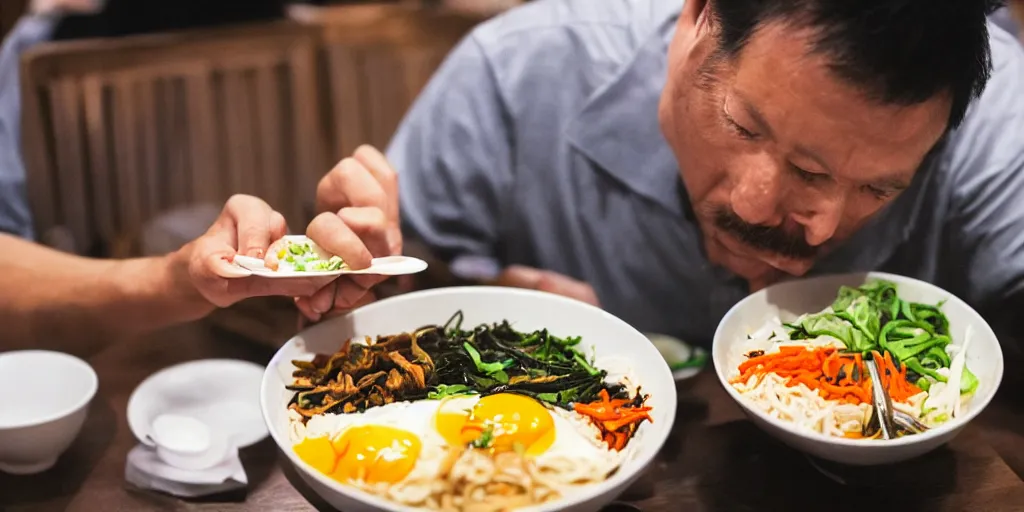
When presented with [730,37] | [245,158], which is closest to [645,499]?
[730,37]

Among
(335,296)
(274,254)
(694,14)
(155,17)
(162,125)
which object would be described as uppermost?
(694,14)

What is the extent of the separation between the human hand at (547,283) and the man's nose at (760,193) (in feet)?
2.06

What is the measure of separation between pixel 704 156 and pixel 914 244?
1.87 ft

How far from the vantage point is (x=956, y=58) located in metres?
1.24

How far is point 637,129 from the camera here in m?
1.94

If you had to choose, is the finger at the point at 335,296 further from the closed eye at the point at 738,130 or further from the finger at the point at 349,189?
the closed eye at the point at 738,130

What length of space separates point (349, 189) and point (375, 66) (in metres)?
1.87

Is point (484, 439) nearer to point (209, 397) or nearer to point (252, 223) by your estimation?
point (252, 223)

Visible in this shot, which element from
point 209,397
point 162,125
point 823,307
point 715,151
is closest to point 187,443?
point 209,397

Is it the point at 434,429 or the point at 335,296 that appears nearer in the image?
the point at 434,429

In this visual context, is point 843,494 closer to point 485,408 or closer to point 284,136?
point 485,408

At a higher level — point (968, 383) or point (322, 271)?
point (322, 271)

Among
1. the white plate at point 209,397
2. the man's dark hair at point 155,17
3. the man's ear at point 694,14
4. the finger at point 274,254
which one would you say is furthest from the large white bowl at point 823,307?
the man's dark hair at point 155,17

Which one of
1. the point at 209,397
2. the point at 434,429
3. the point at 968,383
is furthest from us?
the point at 209,397
